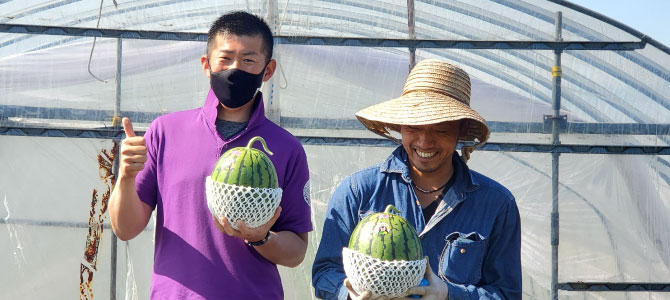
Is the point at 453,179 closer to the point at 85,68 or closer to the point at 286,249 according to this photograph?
the point at 286,249

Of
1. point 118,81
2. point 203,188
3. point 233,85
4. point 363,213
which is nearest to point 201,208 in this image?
point 203,188

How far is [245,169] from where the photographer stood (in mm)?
→ 2742

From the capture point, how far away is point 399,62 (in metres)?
6.11

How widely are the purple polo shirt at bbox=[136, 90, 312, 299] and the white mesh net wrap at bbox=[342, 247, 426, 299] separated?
452mm

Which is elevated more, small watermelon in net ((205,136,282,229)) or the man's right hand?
small watermelon in net ((205,136,282,229))

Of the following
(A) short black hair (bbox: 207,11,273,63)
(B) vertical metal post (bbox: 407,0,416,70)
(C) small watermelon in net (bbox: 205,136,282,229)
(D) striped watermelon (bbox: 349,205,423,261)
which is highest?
(B) vertical metal post (bbox: 407,0,416,70)

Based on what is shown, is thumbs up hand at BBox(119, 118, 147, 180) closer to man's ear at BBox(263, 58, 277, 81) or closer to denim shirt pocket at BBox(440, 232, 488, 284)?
man's ear at BBox(263, 58, 277, 81)

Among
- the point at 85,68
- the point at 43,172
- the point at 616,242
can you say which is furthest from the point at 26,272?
the point at 616,242

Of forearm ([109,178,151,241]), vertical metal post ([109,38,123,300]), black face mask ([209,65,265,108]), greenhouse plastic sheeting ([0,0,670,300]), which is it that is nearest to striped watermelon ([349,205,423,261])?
black face mask ([209,65,265,108])

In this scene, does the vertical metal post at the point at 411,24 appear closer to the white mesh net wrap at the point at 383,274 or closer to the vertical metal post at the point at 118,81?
the vertical metal post at the point at 118,81

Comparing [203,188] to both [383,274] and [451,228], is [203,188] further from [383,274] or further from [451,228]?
[451,228]

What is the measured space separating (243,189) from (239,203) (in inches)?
2.2

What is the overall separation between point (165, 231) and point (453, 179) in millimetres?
1084

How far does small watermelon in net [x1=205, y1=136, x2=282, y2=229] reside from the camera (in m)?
2.71
